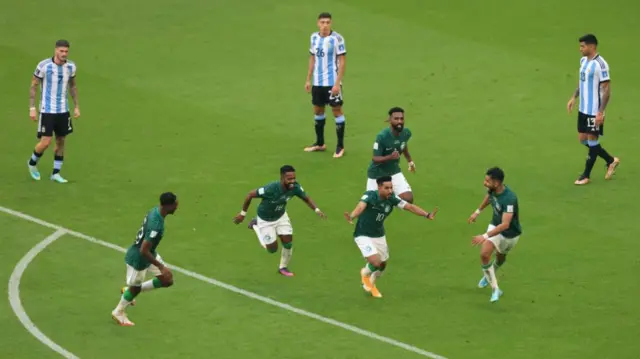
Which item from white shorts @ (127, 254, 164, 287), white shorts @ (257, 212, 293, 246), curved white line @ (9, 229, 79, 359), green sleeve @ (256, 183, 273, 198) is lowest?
curved white line @ (9, 229, 79, 359)

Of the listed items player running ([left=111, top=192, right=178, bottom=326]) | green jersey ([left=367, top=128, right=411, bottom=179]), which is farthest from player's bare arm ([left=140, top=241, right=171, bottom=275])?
green jersey ([left=367, top=128, right=411, bottom=179])

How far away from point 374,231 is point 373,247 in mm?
257

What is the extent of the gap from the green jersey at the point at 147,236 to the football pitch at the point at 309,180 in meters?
1.08

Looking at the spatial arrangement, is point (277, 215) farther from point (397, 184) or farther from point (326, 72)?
point (326, 72)

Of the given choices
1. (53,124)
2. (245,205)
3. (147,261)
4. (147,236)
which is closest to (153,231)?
(147,236)

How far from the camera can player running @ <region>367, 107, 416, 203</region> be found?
2330 cm

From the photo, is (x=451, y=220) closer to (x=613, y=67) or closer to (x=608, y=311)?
(x=608, y=311)

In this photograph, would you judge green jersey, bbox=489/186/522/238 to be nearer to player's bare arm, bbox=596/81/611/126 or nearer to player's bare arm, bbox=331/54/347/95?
player's bare arm, bbox=596/81/611/126

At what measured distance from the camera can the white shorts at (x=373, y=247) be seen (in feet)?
70.0

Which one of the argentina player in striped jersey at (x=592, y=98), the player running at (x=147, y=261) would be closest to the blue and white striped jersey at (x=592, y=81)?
the argentina player in striped jersey at (x=592, y=98)

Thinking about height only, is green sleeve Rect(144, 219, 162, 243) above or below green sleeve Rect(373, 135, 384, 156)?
below

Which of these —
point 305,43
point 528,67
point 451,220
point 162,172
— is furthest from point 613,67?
point 162,172

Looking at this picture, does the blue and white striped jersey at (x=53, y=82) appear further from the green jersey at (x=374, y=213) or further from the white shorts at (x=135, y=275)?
the green jersey at (x=374, y=213)

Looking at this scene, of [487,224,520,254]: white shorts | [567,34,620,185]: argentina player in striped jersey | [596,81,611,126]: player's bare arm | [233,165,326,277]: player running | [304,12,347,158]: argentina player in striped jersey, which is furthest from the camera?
[304,12,347,158]: argentina player in striped jersey
